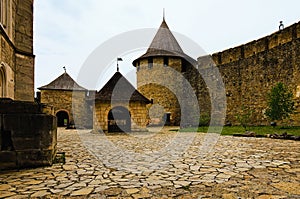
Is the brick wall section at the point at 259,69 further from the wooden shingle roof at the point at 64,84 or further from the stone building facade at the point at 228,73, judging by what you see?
the wooden shingle roof at the point at 64,84

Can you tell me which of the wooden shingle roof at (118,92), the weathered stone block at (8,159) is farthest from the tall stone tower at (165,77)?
the weathered stone block at (8,159)

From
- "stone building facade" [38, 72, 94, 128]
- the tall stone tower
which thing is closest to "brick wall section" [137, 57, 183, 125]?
the tall stone tower

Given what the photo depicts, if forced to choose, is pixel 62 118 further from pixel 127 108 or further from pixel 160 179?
pixel 160 179

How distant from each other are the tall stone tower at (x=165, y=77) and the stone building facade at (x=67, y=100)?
6.61 metres

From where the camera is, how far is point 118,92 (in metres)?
13.6

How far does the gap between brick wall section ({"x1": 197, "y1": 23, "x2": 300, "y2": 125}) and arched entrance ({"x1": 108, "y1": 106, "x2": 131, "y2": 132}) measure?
8.02 m

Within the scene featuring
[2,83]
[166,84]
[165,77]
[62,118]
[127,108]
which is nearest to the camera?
[2,83]

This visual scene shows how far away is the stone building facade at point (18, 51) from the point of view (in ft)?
22.1

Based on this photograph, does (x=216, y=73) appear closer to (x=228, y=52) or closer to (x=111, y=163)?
(x=228, y=52)

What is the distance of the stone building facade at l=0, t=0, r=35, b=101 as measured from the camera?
6723mm

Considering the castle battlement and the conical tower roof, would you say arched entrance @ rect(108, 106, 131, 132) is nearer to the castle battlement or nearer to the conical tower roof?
the castle battlement

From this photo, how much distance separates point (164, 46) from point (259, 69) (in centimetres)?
1041

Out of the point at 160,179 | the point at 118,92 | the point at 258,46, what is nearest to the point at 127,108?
the point at 118,92

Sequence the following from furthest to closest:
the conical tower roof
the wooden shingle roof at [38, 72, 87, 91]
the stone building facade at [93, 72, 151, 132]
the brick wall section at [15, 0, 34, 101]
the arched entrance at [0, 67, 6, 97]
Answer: the wooden shingle roof at [38, 72, 87, 91] < the conical tower roof < the stone building facade at [93, 72, 151, 132] < the brick wall section at [15, 0, 34, 101] < the arched entrance at [0, 67, 6, 97]
